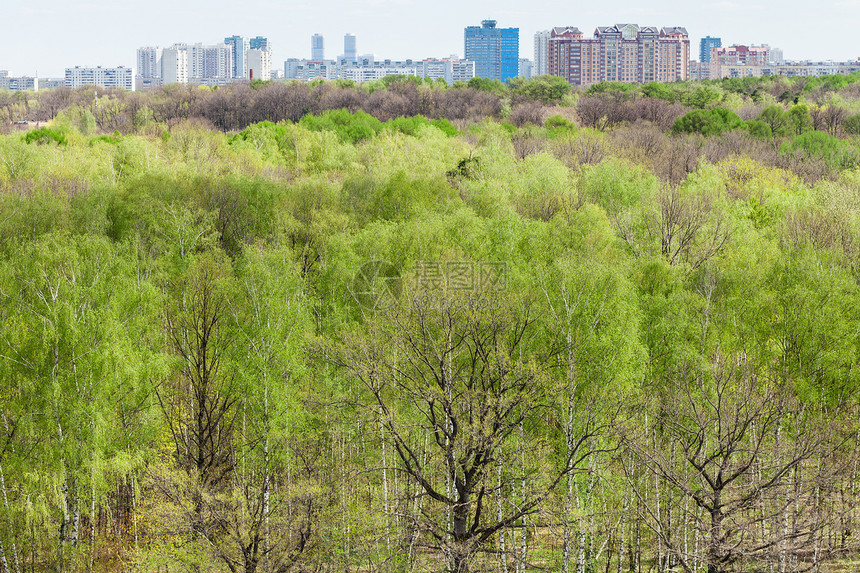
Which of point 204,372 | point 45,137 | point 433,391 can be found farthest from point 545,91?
point 433,391

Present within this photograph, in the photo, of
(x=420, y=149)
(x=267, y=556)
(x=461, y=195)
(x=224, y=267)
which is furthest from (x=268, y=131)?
(x=267, y=556)

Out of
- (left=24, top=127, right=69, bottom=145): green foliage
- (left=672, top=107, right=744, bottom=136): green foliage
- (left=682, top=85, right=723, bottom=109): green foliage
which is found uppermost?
(left=682, top=85, right=723, bottom=109): green foliage

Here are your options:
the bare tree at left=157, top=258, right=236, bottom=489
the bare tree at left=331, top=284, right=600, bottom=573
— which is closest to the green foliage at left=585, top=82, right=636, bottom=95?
the bare tree at left=157, top=258, right=236, bottom=489

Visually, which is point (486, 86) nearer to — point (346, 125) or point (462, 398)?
point (346, 125)

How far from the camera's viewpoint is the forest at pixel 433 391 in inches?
1007

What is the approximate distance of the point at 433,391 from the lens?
2428cm

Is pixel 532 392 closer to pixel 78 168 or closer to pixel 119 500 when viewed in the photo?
pixel 119 500

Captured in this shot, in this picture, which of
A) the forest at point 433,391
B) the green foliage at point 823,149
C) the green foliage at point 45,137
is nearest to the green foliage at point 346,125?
the green foliage at point 45,137

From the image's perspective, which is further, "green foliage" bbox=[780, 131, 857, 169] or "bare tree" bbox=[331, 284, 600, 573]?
"green foliage" bbox=[780, 131, 857, 169]

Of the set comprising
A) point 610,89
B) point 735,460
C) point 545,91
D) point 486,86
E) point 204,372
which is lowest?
point 735,460

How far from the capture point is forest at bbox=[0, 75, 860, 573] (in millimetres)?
25578

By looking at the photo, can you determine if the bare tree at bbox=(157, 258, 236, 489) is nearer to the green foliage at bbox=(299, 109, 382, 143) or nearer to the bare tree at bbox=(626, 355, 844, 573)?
the bare tree at bbox=(626, 355, 844, 573)

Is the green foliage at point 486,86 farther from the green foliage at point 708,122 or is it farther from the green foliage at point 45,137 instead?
the green foliage at point 45,137

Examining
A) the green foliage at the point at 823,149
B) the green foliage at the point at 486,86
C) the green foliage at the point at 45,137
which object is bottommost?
the green foliage at the point at 823,149
